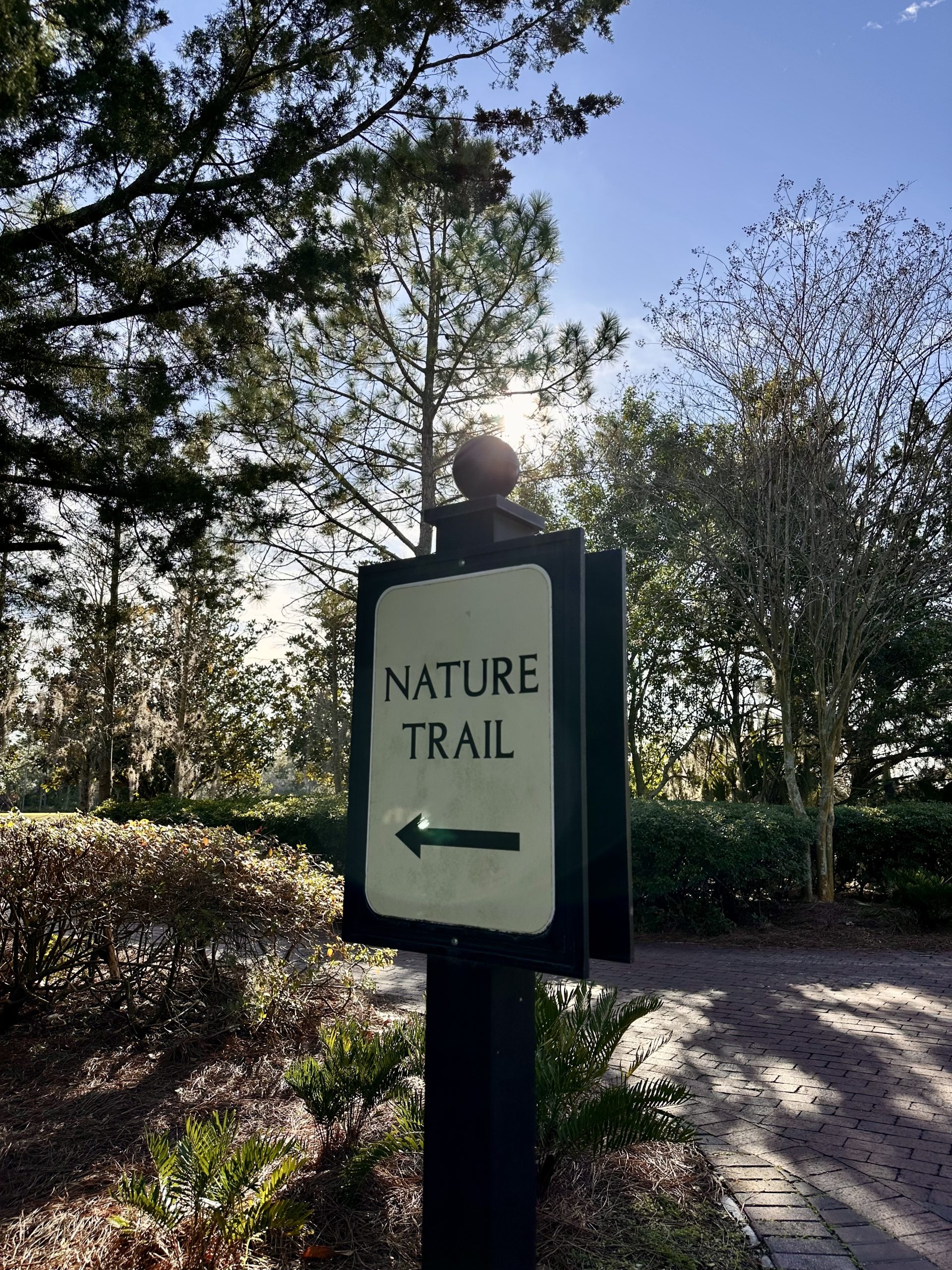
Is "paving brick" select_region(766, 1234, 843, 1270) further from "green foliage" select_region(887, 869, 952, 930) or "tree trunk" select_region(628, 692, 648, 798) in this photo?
"tree trunk" select_region(628, 692, 648, 798)

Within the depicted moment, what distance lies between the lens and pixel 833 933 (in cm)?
847

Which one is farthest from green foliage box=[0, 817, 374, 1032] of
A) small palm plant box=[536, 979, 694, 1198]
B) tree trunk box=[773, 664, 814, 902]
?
tree trunk box=[773, 664, 814, 902]

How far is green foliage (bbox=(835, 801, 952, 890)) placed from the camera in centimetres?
1005

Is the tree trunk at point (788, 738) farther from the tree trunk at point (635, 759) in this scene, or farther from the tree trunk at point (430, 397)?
the tree trunk at point (635, 759)

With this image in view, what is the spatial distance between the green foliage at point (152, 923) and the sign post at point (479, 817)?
2538mm

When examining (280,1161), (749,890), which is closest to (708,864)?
(749,890)

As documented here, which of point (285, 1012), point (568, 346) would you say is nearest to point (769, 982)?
point (285, 1012)

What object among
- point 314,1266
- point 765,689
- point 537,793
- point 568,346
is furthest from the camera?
point 765,689

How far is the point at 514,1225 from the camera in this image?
170 centimetres

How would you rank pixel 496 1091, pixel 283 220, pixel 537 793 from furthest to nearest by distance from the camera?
pixel 283 220 → pixel 496 1091 → pixel 537 793

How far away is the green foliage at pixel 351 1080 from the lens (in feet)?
9.54

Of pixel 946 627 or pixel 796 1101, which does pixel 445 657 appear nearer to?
pixel 796 1101

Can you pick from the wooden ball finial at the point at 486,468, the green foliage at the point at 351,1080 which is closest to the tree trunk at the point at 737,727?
the green foliage at the point at 351,1080

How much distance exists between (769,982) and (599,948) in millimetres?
5737
